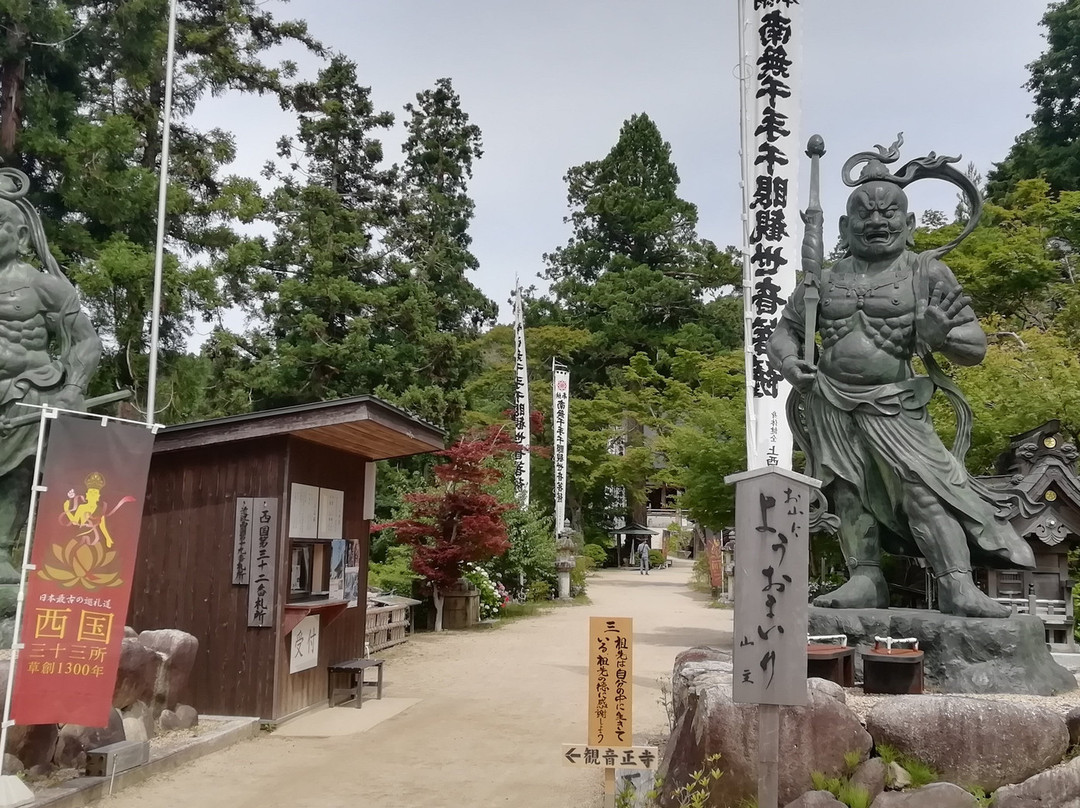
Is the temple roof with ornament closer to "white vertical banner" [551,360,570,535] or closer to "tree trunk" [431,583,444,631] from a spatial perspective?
"tree trunk" [431,583,444,631]

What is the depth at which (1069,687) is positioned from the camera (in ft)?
17.6

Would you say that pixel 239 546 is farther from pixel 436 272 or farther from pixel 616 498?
pixel 616 498

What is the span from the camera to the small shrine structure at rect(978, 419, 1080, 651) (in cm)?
930

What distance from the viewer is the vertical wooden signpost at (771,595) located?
3.94 meters

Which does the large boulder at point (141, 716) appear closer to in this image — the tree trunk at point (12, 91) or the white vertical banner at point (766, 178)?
the white vertical banner at point (766, 178)

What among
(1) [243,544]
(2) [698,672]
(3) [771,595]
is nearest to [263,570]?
(1) [243,544]

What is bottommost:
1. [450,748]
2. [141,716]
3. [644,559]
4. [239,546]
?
[450,748]

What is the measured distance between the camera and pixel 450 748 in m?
7.54

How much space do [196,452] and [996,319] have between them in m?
14.3

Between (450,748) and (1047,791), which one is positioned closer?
(1047,791)

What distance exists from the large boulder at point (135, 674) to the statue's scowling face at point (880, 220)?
6.32 metres

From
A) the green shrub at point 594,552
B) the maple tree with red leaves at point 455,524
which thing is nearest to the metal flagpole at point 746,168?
the maple tree with red leaves at point 455,524

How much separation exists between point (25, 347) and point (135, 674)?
2.67 metres

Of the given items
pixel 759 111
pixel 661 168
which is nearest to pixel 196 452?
pixel 759 111
